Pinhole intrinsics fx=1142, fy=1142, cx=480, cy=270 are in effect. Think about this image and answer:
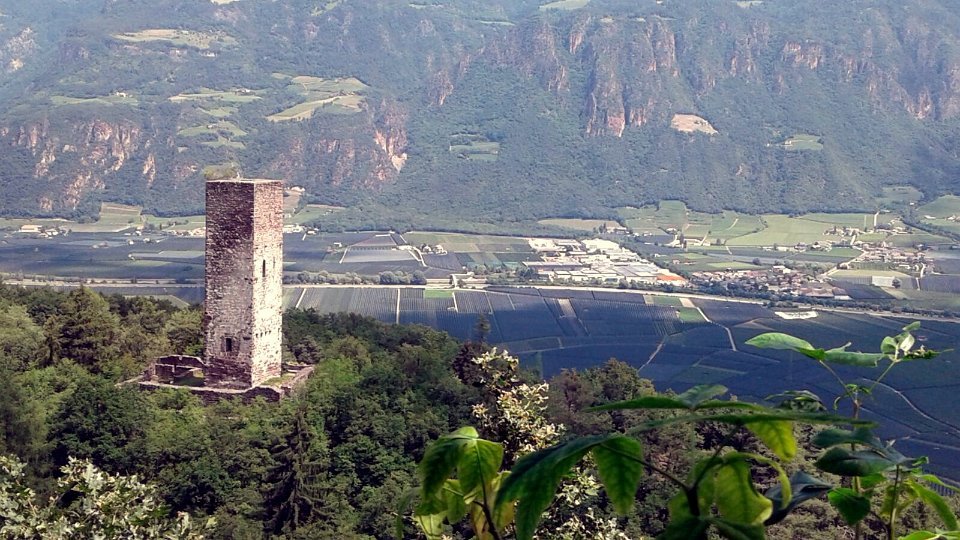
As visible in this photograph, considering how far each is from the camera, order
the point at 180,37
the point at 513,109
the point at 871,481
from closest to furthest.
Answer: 1. the point at 871,481
2. the point at 513,109
3. the point at 180,37

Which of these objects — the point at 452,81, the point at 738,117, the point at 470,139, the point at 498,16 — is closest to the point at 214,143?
the point at 470,139

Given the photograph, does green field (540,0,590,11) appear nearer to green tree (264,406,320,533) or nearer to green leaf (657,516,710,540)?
green tree (264,406,320,533)

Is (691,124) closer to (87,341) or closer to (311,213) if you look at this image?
(311,213)

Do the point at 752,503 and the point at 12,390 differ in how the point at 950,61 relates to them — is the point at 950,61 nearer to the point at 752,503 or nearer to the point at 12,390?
the point at 12,390

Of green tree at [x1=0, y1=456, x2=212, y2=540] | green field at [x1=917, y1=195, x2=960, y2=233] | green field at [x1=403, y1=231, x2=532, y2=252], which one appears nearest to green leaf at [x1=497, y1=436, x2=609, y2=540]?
green tree at [x1=0, y1=456, x2=212, y2=540]

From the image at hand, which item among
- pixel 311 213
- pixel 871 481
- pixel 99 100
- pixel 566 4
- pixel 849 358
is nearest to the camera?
pixel 849 358

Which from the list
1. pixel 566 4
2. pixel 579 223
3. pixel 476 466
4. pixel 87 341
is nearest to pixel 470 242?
pixel 579 223

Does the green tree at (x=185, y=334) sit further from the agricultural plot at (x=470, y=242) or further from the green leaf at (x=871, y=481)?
the agricultural plot at (x=470, y=242)
